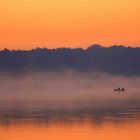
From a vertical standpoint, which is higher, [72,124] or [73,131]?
[72,124]

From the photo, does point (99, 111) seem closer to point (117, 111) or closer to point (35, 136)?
point (117, 111)

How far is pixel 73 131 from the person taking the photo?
7825 cm

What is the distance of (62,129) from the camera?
3191 inches

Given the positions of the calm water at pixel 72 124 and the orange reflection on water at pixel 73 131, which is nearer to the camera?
the orange reflection on water at pixel 73 131

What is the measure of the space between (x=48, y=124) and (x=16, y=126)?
3699 millimetres

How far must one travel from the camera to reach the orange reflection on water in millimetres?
72000

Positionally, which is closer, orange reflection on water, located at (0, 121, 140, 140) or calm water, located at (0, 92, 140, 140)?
orange reflection on water, located at (0, 121, 140, 140)

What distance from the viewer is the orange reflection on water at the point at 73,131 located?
72000 mm

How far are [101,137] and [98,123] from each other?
49.2 ft

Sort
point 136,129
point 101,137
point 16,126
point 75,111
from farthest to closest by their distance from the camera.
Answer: point 75,111 → point 16,126 → point 136,129 → point 101,137

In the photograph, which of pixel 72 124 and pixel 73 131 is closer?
pixel 73 131

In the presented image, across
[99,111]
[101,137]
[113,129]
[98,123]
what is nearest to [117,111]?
[99,111]

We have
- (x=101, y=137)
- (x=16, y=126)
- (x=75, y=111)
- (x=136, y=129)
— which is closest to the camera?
(x=101, y=137)

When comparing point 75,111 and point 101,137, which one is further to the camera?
point 75,111
